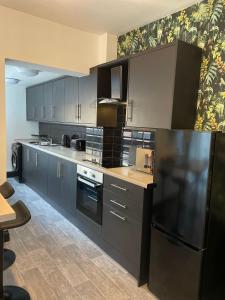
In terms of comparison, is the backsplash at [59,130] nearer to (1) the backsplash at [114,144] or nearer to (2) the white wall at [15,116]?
(2) the white wall at [15,116]

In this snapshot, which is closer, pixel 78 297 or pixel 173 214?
pixel 173 214

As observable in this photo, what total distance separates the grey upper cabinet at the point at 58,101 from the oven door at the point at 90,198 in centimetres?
150

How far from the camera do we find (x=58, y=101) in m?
4.08

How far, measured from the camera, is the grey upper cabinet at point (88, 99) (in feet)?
9.82

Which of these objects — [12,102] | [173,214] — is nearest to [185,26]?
[173,214]

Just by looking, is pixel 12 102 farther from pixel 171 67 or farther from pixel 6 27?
pixel 171 67

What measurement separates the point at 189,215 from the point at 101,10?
7.23ft

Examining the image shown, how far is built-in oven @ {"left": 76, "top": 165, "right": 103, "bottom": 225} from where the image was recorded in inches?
103

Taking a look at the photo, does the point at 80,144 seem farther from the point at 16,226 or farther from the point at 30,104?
the point at 16,226

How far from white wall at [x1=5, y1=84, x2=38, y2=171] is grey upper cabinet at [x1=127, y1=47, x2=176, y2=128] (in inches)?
Answer: 156

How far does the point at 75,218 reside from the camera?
3.14 meters

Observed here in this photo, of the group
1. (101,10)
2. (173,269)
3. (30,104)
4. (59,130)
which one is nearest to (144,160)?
(173,269)

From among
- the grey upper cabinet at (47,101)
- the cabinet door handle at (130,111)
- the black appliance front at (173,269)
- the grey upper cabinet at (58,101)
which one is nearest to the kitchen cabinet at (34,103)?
the grey upper cabinet at (47,101)

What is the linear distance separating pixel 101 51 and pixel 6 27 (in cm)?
121
